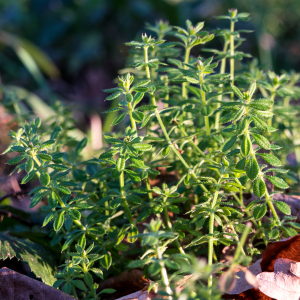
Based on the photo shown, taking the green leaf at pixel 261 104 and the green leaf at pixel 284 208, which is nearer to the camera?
the green leaf at pixel 261 104

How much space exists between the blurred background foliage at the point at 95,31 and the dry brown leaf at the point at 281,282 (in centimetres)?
508

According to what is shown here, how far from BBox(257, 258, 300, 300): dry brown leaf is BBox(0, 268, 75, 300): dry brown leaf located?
955mm

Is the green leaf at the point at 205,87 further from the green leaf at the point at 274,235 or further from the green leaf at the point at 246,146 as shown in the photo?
the green leaf at the point at 274,235

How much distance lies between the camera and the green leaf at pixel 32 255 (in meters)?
1.64

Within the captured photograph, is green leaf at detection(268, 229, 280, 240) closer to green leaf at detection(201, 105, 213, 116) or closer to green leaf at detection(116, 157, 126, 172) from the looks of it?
green leaf at detection(201, 105, 213, 116)

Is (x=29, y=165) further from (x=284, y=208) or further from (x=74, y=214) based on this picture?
(x=284, y=208)

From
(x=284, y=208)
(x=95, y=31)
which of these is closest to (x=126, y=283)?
(x=284, y=208)

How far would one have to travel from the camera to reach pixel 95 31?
21.3 feet

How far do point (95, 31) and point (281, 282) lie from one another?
20.0 feet

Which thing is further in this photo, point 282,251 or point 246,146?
point 282,251

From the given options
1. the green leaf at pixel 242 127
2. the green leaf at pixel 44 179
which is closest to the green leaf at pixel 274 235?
the green leaf at pixel 242 127

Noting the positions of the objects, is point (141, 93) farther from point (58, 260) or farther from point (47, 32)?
point (47, 32)

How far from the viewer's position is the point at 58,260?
202cm

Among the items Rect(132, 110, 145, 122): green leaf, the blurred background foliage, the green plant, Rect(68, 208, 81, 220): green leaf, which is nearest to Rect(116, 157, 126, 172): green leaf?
the green plant
